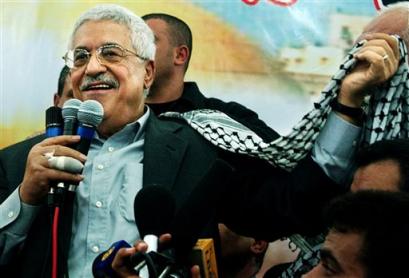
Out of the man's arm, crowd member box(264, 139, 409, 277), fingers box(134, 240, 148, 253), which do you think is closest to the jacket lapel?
the man's arm

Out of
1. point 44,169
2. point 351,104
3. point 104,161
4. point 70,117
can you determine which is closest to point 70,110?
point 70,117

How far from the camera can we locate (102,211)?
2398 mm

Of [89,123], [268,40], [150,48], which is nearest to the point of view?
[89,123]

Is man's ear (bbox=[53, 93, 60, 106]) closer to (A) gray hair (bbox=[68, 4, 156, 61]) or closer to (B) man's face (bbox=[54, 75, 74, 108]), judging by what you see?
(B) man's face (bbox=[54, 75, 74, 108])

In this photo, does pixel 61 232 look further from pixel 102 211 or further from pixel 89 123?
pixel 89 123

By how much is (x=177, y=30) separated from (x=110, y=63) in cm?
122

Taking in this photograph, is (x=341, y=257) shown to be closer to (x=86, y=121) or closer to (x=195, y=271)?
(x=195, y=271)

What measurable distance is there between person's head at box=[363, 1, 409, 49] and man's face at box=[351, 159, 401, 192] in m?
0.53

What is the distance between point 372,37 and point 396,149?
303mm

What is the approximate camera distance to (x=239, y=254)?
3051mm

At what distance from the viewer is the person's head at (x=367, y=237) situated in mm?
1694

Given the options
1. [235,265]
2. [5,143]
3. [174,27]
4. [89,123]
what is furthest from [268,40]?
[89,123]

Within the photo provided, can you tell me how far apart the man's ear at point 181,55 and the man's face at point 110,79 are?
1.10m

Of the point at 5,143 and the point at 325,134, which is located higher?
the point at 325,134
